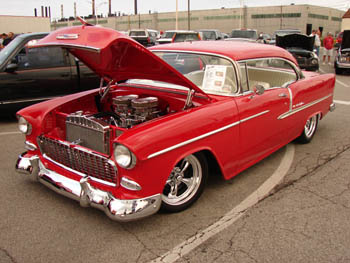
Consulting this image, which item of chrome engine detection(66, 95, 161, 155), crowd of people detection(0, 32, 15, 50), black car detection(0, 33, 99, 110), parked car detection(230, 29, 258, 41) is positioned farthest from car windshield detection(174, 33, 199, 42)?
chrome engine detection(66, 95, 161, 155)

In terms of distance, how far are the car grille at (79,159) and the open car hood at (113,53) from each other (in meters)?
0.87

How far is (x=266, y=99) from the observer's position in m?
3.85

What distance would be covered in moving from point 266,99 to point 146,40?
16464 millimetres

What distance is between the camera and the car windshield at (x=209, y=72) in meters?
3.63

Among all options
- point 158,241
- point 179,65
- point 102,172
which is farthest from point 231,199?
point 179,65

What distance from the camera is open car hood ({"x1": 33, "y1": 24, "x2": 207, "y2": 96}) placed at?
9.14 feet

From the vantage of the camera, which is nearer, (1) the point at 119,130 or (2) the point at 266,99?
(1) the point at 119,130

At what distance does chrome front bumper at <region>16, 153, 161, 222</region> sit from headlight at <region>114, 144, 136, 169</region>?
29 centimetres

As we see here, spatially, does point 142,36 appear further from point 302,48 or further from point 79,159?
point 79,159

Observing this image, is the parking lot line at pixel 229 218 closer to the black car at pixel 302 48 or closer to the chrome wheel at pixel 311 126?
the chrome wheel at pixel 311 126

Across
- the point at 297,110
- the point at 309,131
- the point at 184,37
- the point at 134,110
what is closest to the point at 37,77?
the point at 134,110

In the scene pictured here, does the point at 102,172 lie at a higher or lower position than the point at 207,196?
higher

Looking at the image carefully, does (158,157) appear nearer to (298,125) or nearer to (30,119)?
(30,119)

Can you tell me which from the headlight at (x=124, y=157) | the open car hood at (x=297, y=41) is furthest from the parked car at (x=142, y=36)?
the headlight at (x=124, y=157)
